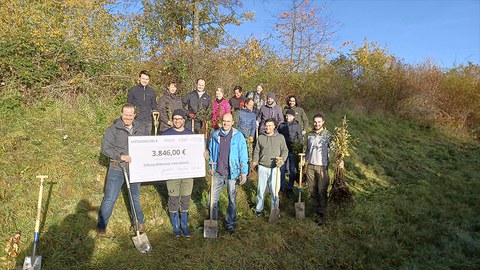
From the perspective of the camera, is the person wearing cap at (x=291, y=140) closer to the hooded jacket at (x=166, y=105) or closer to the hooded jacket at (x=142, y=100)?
the hooded jacket at (x=166, y=105)

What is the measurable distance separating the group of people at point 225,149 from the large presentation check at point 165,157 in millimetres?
128

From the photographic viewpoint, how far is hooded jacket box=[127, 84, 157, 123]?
6.16 meters

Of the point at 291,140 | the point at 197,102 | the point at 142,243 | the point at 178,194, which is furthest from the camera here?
the point at 197,102

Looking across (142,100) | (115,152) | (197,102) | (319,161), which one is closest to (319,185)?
(319,161)

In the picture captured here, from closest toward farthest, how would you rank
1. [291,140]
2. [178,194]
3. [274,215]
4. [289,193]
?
[178,194] < [274,215] < [291,140] < [289,193]

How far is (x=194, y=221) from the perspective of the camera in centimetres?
560

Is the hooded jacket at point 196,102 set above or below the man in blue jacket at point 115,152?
above

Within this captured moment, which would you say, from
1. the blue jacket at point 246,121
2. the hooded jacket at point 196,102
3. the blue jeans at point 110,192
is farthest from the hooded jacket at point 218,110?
the blue jeans at point 110,192

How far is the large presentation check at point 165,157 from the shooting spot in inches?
181

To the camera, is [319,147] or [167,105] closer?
[319,147]

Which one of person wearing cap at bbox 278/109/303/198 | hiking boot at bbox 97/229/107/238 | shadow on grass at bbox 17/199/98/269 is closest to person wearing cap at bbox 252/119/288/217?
person wearing cap at bbox 278/109/303/198

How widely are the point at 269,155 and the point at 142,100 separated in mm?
2931

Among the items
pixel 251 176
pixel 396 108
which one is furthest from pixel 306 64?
pixel 251 176

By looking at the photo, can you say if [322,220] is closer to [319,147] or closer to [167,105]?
[319,147]
